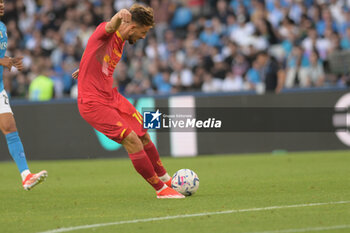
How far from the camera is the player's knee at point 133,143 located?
8.28m

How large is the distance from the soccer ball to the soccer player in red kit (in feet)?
0.53

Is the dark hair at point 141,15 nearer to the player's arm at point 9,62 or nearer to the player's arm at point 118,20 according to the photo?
the player's arm at point 118,20

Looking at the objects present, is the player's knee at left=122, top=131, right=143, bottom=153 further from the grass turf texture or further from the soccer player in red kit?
the grass turf texture

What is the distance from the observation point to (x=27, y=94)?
20359 mm

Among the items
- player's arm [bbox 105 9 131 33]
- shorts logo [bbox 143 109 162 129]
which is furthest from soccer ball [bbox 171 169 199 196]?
shorts logo [bbox 143 109 162 129]

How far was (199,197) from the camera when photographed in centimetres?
856

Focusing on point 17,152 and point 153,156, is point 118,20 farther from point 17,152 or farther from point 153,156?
point 17,152

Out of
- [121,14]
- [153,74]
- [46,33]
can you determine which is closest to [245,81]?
[153,74]

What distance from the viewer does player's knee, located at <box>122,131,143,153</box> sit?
8281mm

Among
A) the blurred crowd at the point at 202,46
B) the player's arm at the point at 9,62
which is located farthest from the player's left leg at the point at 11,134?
the blurred crowd at the point at 202,46

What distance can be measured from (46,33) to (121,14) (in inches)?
634

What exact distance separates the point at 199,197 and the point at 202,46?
12179mm

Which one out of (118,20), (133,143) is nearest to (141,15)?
(118,20)

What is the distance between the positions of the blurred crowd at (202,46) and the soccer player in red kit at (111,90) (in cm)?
838
